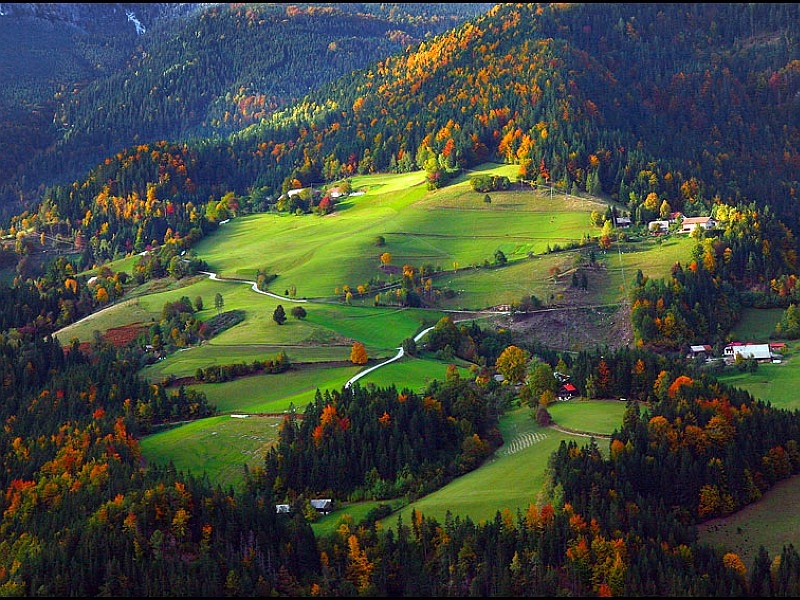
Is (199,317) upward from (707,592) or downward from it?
upward

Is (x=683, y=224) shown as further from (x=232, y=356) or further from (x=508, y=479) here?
(x=508, y=479)

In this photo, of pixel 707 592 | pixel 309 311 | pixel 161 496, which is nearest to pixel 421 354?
pixel 309 311

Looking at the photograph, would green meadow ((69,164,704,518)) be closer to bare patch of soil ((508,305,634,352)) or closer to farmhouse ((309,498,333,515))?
farmhouse ((309,498,333,515))

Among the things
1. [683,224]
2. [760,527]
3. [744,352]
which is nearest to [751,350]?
[744,352]

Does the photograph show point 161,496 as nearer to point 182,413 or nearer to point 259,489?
point 259,489

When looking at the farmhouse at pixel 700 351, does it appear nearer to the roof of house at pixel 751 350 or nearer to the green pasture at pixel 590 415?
the roof of house at pixel 751 350

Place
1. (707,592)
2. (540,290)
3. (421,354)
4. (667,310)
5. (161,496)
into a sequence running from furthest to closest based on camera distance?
1. (540,290)
2. (667,310)
3. (421,354)
4. (161,496)
5. (707,592)

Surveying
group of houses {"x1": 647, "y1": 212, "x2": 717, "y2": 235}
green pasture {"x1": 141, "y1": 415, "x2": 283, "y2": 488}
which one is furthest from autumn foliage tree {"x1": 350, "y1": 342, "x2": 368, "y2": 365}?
group of houses {"x1": 647, "y1": 212, "x2": 717, "y2": 235}
